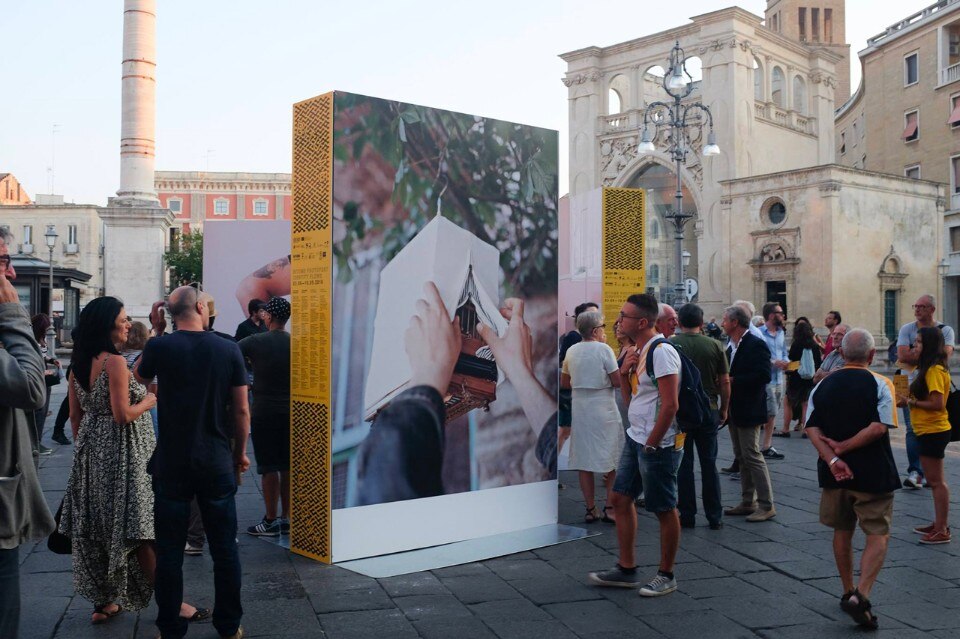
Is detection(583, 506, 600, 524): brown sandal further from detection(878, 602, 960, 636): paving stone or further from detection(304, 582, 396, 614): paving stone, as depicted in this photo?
detection(878, 602, 960, 636): paving stone

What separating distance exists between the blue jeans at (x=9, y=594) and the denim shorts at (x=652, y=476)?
3169mm

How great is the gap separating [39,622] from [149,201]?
75.4 ft

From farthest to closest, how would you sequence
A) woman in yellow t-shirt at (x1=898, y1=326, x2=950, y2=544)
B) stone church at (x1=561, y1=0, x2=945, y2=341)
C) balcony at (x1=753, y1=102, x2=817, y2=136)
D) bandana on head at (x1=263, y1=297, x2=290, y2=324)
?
balcony at (x1=753, y1=102, x2=817, y2=136)
stone church at (x1=561, y1=0, x2=945, y2=341)
bandana on head at (x1=263, y1=297, x2=290, y2=324)
woman in yellow t-shirt at (x1=898, y1=326, x2=950, y2=544)

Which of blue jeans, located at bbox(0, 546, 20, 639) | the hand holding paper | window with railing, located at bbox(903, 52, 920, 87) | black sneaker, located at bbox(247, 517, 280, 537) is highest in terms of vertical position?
window with railing, located at bbox(903, 52, 920, 87)

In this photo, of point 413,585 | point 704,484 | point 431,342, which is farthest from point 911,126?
point 413,585

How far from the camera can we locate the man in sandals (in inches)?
186

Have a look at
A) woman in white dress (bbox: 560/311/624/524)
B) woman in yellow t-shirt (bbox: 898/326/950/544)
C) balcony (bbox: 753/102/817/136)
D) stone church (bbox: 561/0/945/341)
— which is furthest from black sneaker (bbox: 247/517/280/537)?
balcony (bbox: 753/102/817/136)

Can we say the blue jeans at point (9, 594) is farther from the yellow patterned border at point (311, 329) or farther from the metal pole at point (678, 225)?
the metal pole at point (678, 225)

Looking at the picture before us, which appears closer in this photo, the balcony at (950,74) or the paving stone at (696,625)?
the paving stone at (696,625)

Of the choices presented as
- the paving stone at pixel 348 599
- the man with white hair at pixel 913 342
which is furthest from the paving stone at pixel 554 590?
the man with white hair at pixel 913 342

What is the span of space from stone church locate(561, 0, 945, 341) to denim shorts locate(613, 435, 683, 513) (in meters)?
33.7

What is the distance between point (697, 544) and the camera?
21.3 feet

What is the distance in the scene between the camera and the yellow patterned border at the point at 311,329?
5.78 m

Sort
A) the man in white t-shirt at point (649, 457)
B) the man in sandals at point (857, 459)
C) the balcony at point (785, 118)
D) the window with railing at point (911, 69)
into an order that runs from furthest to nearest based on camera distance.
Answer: the balcony at point (785, 118) < the window with railing at point (911, 69) < the man in white t-shirt at point (649, 457) < the man in sandals at point (857, 459)
